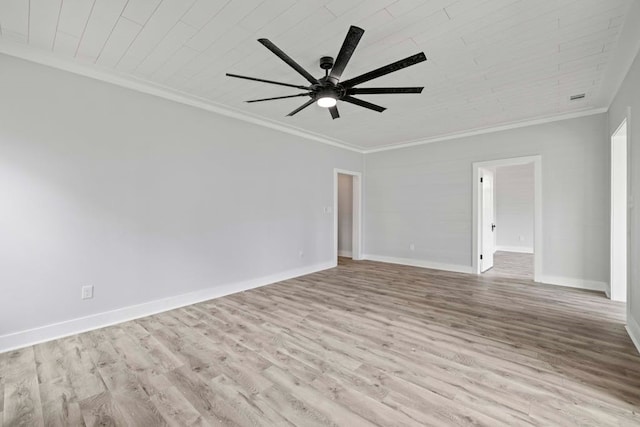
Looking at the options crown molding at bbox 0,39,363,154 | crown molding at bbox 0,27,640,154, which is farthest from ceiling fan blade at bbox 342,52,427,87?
crown molding at bbox 0,39,363,154

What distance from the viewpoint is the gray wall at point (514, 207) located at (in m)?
8.13

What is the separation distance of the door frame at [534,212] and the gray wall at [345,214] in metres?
2.93

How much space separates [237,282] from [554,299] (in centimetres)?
457

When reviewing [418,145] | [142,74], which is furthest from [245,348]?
[418,145]

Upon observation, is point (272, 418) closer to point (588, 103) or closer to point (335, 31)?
point (335, 31)

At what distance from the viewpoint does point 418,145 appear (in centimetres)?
603

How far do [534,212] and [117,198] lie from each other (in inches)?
243

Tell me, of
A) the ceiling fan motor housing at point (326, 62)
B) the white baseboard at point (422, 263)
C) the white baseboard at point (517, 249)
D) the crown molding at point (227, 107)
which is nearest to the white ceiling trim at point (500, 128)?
the crown molding at point (227, 107)

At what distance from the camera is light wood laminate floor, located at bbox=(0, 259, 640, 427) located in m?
1.69

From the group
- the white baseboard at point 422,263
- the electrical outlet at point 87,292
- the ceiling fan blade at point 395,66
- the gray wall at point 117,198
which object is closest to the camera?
the ceiling fan blade at point 395,66

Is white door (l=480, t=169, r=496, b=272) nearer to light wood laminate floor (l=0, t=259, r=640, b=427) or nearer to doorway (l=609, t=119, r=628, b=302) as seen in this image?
doorway (l=609, t=119, r=628, b=302)

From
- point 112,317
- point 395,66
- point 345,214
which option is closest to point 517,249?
point 345,214

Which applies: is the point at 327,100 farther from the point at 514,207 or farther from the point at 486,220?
the point at 514,207

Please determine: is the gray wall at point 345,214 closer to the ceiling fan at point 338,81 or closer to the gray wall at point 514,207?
the ceiling fan at point 338,81
